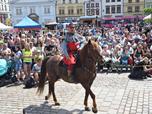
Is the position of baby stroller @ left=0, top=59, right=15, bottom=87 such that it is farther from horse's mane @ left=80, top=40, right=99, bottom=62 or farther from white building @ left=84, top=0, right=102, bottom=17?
white building @ left=84, top=0, right=102, bottom=17

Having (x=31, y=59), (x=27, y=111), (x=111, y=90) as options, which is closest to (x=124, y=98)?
(x=111, y=90)

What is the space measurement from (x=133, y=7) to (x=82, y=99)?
6849 centimetres

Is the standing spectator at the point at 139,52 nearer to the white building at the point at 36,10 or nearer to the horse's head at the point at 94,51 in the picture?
the horse's head at the point at 94,51

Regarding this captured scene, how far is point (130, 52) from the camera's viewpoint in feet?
45.6

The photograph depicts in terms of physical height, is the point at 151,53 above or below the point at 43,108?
above

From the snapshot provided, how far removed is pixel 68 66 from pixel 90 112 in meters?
1.47

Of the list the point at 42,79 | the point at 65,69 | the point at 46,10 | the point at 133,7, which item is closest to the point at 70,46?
the point at 65,69

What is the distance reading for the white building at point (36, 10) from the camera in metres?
72.4

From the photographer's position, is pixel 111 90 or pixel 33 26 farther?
pixel 33 26

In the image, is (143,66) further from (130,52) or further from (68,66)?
(68,66)

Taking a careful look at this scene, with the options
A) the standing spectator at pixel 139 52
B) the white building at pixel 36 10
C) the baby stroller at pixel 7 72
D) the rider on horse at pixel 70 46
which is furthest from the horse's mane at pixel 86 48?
the white building at pixel 36 10

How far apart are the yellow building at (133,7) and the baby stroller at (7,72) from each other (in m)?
65.6

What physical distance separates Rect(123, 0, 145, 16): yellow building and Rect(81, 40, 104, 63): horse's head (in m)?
68.9

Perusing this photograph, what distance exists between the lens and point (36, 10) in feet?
242
